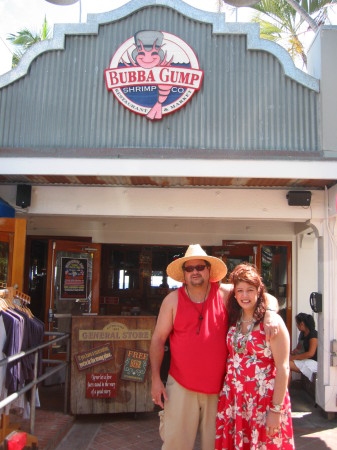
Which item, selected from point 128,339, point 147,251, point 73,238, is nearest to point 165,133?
point 128,339

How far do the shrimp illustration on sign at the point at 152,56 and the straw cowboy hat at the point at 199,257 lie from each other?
2.52 metres

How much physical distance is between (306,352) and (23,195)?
175 inches

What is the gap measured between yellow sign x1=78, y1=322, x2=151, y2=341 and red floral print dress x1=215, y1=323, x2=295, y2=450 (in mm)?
2516

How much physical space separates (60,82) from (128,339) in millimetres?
3294

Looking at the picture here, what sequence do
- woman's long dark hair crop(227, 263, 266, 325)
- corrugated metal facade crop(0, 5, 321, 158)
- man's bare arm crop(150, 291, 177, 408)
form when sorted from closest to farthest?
woman's long dark hair crop(227, 263, 266, 325)
man's bare arm crop(150, 291, 177, 408)
corrugated metal facade crop(0, 5, 321, 158)

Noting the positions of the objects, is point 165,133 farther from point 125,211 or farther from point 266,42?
point 266,42

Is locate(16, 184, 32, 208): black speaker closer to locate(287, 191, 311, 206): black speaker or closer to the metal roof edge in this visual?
the metal roof edge

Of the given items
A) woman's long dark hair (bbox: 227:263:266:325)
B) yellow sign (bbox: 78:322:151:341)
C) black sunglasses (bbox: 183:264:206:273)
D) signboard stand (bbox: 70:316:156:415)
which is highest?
black sunglasses (bbox: 183:264:206:273)

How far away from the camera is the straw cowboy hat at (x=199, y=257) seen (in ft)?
12.1

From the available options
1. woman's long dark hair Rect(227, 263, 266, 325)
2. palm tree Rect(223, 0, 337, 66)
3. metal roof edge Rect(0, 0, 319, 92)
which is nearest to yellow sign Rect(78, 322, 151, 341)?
woman's long dark hair Rect(227, 263, 266, 325)

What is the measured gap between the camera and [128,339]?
5.64m

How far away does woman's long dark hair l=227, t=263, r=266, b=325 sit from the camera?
3.27 m

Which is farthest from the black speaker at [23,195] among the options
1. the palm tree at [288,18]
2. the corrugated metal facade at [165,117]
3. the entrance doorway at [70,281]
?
the palm tree at [288,18]

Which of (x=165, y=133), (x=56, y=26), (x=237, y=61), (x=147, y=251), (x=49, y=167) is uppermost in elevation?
(x=56, y=26)
